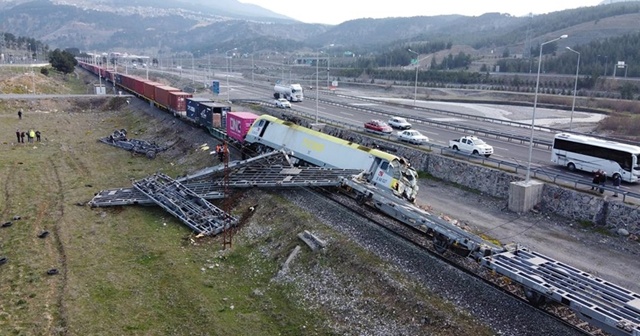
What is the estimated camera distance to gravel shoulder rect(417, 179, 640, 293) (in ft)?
63.9

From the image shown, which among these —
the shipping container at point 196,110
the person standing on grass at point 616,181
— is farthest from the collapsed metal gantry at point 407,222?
the shipping container at point 196,110

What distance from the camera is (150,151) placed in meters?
42.1

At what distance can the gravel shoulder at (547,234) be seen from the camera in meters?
19.5

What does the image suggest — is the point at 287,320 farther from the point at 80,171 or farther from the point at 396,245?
the point at 80,171

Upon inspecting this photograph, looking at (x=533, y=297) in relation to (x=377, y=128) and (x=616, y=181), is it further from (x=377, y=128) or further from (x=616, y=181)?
(x=377, y=128)

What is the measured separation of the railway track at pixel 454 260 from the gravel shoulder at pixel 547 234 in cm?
398

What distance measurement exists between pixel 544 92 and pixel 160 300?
78.4 m

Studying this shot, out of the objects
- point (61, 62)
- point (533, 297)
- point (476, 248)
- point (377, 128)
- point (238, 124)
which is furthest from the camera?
point (61, 62)

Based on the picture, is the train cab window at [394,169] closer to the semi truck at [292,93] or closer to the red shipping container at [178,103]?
the red shipping container at [178,103]

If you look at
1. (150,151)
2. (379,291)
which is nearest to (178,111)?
(150,151)

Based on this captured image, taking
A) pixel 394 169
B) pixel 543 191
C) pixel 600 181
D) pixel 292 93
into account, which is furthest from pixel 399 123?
pixel 292 93

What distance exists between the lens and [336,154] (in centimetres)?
2956

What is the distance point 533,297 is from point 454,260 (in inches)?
150

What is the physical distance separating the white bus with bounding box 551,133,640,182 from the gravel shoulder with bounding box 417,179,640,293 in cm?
556
